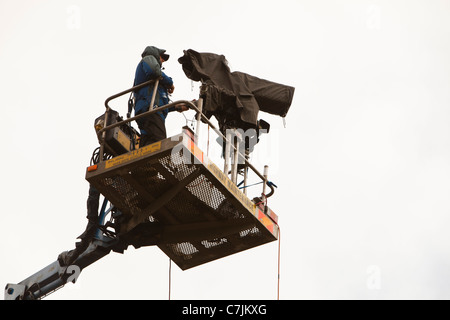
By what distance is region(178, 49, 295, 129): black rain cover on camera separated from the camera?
49.0ft

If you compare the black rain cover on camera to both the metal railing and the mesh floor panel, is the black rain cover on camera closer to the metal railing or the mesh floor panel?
the metal railing

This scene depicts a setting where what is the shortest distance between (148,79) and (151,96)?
1.14 feet

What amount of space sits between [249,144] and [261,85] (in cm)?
130

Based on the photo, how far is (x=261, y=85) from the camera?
1578 cm

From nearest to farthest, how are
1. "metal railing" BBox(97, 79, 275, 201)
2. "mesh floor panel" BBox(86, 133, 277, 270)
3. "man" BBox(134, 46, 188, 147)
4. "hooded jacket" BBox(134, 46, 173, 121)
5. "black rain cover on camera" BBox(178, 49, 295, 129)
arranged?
"mesh floor panel" BBox(86, 133, 277, 270), "metal railing" BBox(97, 79, 275, 201), "man" BBox(134, 46, 188, 147), "hooded jacket" BBox(134, 46, 173, 121), "black rain cover on camera" BBox(178, 49, 295, 129)

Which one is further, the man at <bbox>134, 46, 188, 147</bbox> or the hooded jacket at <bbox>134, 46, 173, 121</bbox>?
the hooded jacket at <bbox>134, 46, 173, 121</bbox>

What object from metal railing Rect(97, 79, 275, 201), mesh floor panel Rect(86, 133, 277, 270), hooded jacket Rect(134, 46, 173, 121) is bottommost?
mesh floor panel Rect(86, 133, 277, 270)

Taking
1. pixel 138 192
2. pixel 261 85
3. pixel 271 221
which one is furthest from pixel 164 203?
pixel 261 85

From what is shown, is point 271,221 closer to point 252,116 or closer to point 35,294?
point 252,116

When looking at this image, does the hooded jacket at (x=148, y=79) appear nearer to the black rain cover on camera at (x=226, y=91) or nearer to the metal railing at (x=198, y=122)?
the metal railing at (x=198, y=122)

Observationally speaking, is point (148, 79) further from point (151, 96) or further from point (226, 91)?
point (226, 91)

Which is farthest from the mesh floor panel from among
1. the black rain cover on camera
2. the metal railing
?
the black rain cover on camera

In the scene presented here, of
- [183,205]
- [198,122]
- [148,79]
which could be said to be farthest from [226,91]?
[183,205]

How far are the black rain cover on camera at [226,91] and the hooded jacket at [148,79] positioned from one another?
2.15 feet
